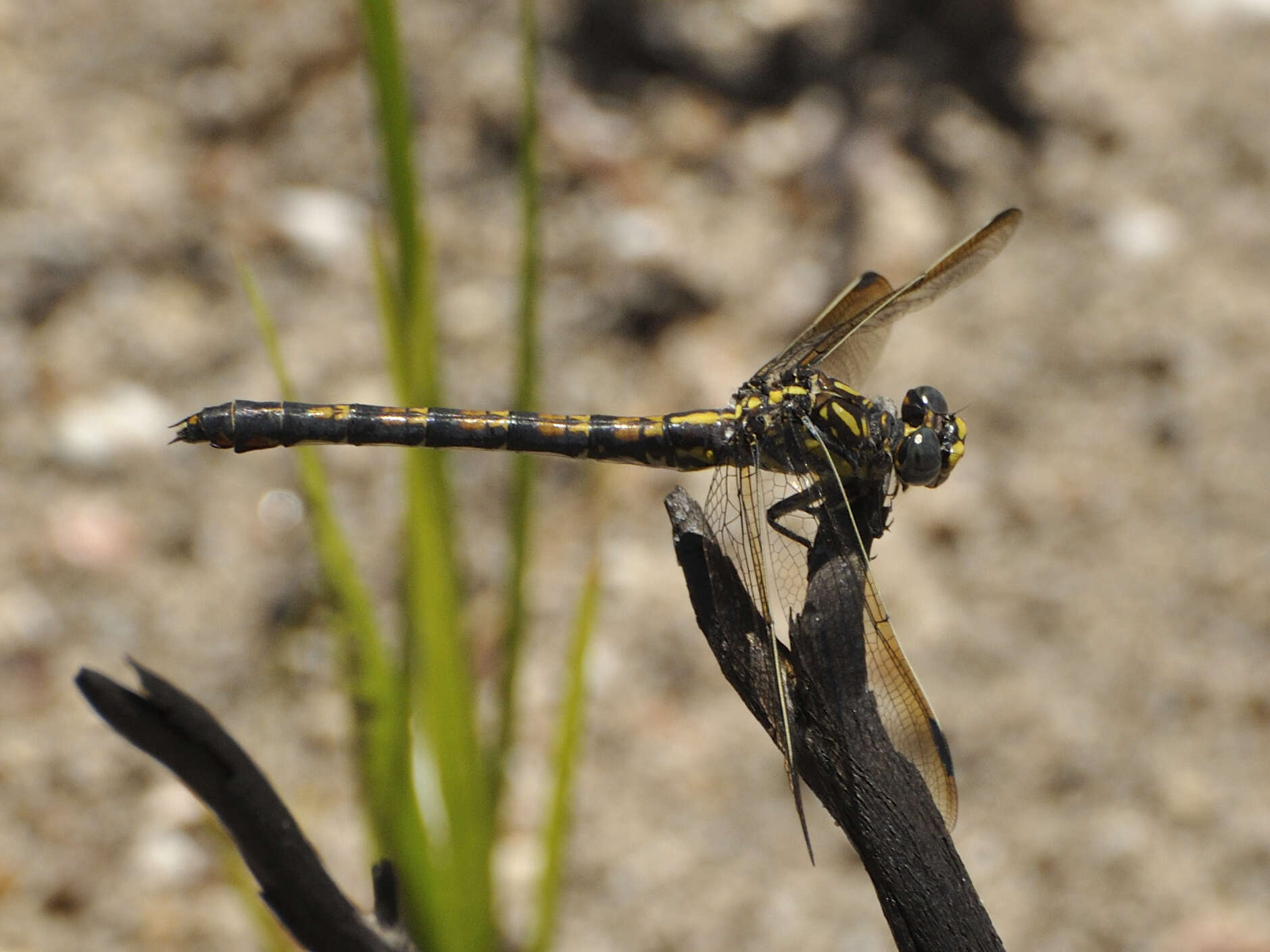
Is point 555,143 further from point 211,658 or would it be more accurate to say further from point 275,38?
point 211,658

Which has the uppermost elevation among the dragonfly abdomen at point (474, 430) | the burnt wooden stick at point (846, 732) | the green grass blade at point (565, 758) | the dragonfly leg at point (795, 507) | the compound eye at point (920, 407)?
the dragonfly abdomen at point (474, 430)

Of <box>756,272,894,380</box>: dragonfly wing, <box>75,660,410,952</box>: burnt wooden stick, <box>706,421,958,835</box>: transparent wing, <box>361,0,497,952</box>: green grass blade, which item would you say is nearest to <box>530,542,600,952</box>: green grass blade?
<box>361,0,497,952</box>: green grass blade

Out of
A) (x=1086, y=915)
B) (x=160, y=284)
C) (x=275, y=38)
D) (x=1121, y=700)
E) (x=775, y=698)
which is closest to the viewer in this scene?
(x=775, y=698)

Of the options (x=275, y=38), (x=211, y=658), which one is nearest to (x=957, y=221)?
(x=275, y=38)

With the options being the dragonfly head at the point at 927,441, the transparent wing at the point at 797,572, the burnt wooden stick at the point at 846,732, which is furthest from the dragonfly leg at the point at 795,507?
the burnt wooden stick at the point at 846,732

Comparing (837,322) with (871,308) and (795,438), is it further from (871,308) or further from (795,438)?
(795,438)

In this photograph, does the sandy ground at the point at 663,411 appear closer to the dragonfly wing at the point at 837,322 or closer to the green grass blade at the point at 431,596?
the green grass blade at the point at 431,596

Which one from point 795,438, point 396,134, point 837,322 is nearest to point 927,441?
point 795,438
